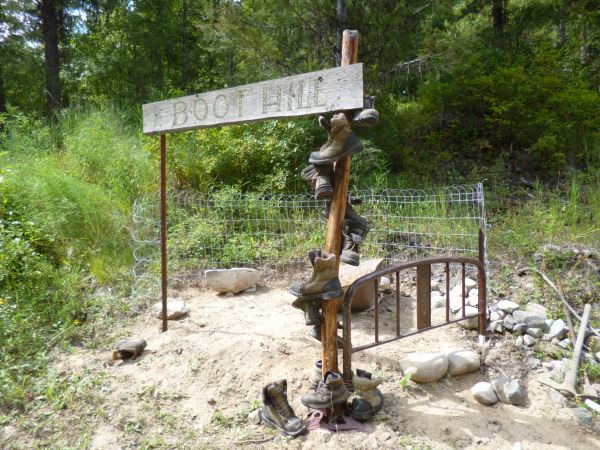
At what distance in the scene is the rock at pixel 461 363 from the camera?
329cm

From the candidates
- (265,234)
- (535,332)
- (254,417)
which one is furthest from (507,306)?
(265,234)

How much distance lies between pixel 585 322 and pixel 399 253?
2.15m

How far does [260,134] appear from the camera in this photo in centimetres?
762

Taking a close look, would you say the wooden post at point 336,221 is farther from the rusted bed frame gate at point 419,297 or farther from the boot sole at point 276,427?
the boot sole at point 276,427

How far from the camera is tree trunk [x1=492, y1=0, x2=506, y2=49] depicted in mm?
10274

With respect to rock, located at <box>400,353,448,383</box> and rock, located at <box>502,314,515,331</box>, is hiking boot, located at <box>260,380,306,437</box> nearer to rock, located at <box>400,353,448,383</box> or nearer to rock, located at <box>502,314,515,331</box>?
rock, located at <box>400,353,448,383</box>

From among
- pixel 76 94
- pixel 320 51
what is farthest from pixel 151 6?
pixel 320 51

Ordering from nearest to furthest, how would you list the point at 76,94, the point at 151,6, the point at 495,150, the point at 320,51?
the point at 320,51, the point at 495,150, the point at 151,6, the point at 76,94

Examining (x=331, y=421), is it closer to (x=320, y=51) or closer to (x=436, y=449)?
(x=436, y=449)

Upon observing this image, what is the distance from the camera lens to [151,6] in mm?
10820

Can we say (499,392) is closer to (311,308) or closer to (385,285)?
(311,308)

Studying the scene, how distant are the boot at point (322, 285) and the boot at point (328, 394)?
0.48 metres

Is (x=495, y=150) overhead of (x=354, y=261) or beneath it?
overhead

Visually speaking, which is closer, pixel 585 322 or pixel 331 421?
pixel 331 421
